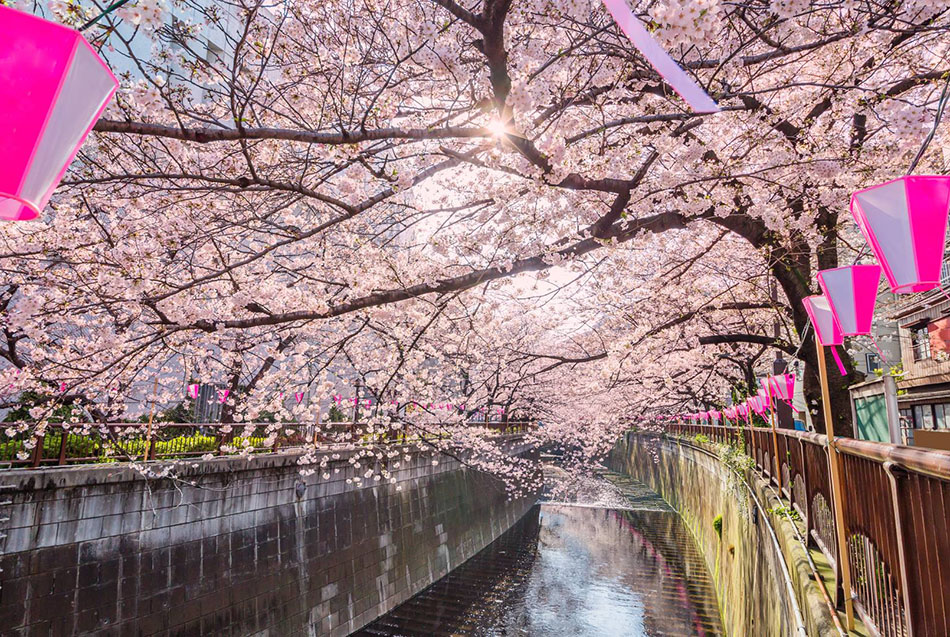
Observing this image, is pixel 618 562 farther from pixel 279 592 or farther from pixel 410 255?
pixel 410 255

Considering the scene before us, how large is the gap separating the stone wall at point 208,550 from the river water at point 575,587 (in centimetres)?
160

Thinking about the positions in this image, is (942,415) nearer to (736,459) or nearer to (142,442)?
(736,459)

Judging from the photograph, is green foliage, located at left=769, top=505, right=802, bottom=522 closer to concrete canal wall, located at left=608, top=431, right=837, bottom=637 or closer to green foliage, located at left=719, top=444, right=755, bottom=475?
concrete canal wall, located at left=608, top=431, right=837, bottom=637

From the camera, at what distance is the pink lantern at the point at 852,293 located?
5.18 meters

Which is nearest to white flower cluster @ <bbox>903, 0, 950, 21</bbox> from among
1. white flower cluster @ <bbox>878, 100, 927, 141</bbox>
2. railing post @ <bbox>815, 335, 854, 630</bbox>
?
white flower cluster @ <bbox>878, 100, 927, 141</bbox>

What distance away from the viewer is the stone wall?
26.2 ft

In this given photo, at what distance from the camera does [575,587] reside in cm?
2022

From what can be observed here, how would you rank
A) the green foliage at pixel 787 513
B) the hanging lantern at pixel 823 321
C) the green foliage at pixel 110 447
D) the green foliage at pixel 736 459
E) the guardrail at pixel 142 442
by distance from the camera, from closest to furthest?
1. the hanging lantern at pixel 823 321
2. the green foliage at pixel 787 513
3. the guardrail at pixel 142 442
4. the green foliage at pixel 110 447
5. the green foliage at pixel 736 459

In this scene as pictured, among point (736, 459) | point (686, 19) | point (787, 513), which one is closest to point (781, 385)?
point (787, 513)

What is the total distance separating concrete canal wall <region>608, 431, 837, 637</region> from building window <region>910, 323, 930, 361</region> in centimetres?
894

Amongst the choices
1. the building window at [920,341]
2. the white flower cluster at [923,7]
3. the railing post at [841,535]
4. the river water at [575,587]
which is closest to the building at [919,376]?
the building window at [920,341]

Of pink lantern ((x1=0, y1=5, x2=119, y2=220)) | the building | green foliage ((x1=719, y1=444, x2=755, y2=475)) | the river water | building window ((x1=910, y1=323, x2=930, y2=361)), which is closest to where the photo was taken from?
pink lantern ((x1=0, y1=5, x2=119, y2=220))

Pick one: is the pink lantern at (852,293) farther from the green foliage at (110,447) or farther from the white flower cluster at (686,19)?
the green foliage at (110,447)

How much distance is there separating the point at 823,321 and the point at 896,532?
3.52 meters
